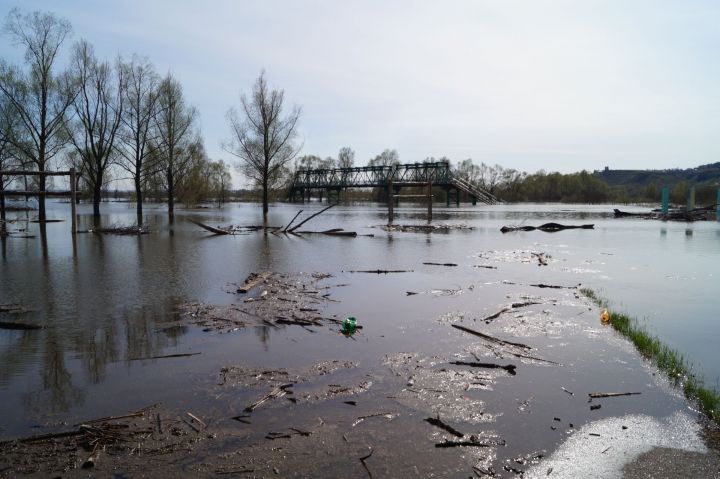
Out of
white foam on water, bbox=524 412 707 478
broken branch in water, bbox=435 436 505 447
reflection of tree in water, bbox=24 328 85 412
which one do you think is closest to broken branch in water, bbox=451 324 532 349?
white foam on water, bbox=524 412 707 478

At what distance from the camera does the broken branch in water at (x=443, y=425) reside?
4.11 metres

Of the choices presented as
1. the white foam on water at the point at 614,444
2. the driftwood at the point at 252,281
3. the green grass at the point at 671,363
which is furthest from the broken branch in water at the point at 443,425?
the driftwood at the point at 252,281

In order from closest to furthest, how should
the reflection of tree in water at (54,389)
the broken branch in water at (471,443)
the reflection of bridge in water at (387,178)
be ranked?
1. the broken branch in water at (471,443)
2. the reflection of tree in water at (54,389)
3. the reflection of bridge in water at (387,178)

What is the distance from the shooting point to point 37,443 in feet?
12.3

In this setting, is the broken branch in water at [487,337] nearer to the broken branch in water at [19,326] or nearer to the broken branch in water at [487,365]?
the broken branch in water at [487,365]

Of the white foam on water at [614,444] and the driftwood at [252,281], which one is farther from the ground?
the driftwood at [252,281]

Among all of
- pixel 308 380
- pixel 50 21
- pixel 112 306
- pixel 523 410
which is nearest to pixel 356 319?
pixel 308 380

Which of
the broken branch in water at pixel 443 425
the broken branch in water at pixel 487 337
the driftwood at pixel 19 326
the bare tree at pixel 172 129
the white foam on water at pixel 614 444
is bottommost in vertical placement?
the white foam on water at pixel 614 444

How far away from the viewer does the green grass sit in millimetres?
4781

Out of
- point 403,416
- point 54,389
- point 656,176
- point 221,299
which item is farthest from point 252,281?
point 656,176

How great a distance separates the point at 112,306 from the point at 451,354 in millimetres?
5753

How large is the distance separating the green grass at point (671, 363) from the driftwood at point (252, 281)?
652cm

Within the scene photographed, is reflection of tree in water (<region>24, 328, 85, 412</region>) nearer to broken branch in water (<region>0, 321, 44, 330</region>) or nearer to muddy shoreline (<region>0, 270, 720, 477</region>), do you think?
muddy shoreline (<region>0, 270, 720, 477</region>)

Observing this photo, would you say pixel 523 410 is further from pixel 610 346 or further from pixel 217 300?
pixel 217 300
